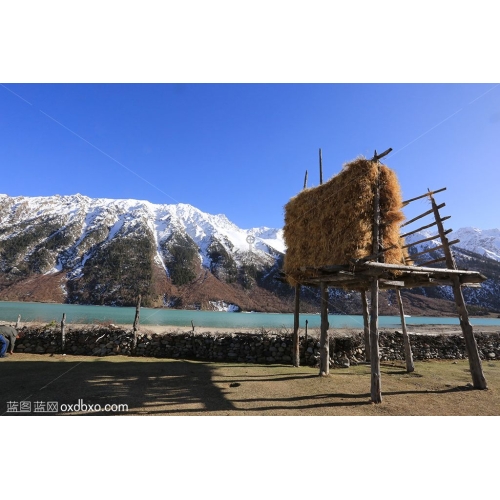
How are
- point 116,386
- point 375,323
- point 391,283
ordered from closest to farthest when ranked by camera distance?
point 375,323 < point 116,386 < point 391,283

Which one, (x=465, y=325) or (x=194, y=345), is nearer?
(x=465, y=325)

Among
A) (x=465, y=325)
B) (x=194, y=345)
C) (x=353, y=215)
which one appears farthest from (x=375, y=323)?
(x=194, y=345)

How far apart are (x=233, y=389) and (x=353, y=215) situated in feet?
18.4

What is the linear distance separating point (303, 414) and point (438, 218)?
7600mm

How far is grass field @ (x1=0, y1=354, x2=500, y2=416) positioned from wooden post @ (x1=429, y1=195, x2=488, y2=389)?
395mm

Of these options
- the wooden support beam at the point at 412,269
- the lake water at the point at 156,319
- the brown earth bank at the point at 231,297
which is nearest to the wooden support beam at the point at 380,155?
the wooden support beam at the point at 412,269

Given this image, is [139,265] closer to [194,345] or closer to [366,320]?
[194,345]

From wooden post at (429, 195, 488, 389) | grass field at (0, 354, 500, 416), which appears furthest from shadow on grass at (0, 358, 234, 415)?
wooden post at (429, 195, 488, 389)

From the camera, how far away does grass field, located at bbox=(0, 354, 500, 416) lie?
5961mm

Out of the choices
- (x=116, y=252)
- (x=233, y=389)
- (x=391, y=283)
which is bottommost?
(x=233, y=389)

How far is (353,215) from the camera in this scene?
8000mm

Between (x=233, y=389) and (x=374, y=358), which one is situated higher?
(x=374, y=358)

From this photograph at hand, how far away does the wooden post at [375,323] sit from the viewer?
6626 mm

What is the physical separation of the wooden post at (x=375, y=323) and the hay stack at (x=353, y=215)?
0.38 ft
